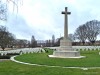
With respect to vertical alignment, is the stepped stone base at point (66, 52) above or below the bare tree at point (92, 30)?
below

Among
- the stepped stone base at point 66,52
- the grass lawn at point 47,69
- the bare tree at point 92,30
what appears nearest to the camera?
the grass lawn at point 47,69

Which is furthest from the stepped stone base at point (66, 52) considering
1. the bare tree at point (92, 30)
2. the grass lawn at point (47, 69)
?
the bare tree at point (92, 30)

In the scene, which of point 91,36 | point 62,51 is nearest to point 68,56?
point 62,51

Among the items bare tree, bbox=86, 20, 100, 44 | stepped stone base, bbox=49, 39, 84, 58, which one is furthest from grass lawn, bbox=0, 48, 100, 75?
bare tree, bbox=86, 20, 100, 44

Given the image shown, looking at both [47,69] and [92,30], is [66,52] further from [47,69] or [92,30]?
[92,30]

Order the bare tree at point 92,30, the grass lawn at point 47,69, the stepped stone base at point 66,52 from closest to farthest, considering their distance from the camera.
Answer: the grass lawn at point 47,69
the stepped stone base at point 66,52
the bare tree at point 92,30

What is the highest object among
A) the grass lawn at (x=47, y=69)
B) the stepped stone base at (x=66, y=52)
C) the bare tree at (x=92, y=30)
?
the bare tree at (x=92, y=30)

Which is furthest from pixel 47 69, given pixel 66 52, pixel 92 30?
pixel 92 30

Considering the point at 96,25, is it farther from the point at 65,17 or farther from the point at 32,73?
the point at 32,73

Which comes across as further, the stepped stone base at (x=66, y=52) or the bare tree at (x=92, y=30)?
the bare tree at (x=92, y=30)

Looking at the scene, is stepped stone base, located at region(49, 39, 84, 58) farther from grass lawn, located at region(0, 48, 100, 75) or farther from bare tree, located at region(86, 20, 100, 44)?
bare tree, located at region(86, 20, 100, 44)

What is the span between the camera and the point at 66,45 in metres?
30.6

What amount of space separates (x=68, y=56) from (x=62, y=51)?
1.11 m

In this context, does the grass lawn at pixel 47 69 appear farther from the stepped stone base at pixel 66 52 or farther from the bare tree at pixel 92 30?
the bare tree at pixel 92 30
